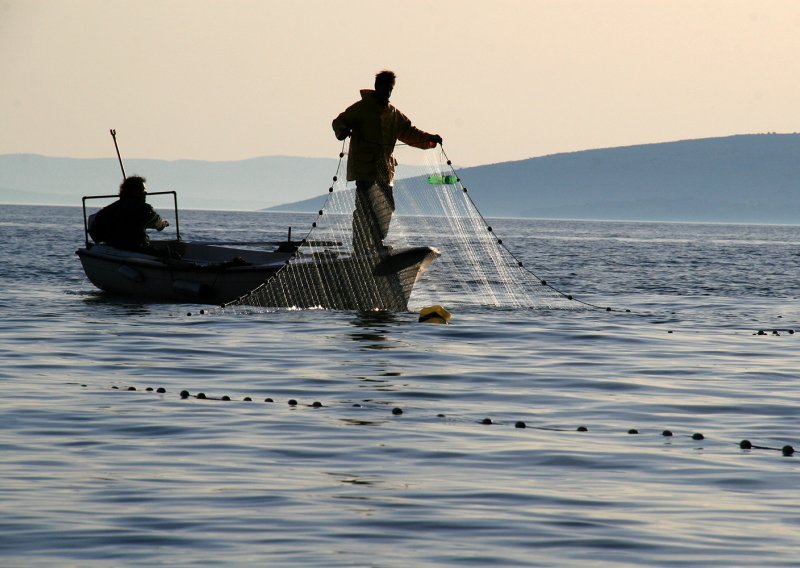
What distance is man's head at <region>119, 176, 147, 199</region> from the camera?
24.2 metres

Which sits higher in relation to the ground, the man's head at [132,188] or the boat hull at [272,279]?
the man's head at [132,188]

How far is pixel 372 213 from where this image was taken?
67.3 feet

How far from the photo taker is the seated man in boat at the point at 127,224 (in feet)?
81.3

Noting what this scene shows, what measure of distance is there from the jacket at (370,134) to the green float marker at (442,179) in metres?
0.77

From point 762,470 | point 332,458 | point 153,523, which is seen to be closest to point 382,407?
point 332,458

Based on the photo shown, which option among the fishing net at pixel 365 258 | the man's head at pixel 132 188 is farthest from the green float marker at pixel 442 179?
the man's head at pixel 132 188

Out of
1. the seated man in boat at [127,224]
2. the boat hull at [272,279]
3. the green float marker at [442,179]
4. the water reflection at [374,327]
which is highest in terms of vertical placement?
the green float marker at [442,179]

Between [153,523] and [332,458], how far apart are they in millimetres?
2197

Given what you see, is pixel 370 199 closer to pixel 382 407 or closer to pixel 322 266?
pixel 322 266

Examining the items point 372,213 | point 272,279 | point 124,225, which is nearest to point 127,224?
point 124,225

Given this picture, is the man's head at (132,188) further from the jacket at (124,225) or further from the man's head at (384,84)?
the man's head at (384,84)

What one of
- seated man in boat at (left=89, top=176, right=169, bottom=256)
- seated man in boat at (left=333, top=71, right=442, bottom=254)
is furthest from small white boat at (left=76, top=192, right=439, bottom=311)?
seated man in boat at (left=333, top=71, right=442, bottom=254)

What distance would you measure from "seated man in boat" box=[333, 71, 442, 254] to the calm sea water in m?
1.45

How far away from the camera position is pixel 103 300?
24.6m
